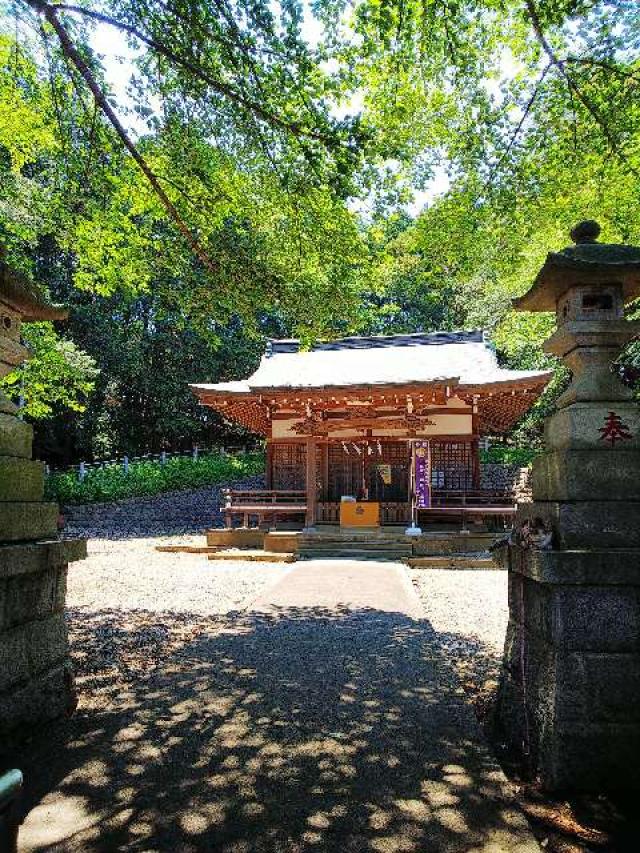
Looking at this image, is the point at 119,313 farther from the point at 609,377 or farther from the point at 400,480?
the point at 609,377

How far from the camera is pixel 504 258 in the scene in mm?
9273

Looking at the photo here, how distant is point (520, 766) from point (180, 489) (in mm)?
20449

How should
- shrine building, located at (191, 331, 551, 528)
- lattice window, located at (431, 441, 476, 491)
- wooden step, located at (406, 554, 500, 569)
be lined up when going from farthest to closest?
lattice window, located at (431, 441, 476, 491), shrine building, located at (191, 331, 551, 528), wooden step, located at (406, 554, 500, 569)

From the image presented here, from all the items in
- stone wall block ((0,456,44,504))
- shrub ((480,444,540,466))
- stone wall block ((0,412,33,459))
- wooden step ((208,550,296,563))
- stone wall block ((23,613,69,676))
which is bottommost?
wooden step ((208,550,296,563))

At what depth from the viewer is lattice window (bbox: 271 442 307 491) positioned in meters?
15.9

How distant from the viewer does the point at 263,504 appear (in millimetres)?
14531

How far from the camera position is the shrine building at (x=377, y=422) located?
12773 millimetres

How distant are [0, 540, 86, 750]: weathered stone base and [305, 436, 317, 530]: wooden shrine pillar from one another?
9.96 meters

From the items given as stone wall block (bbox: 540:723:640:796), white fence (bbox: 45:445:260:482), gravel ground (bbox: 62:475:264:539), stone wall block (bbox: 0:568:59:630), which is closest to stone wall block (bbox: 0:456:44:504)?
stone wall block (bbox: 0:568:59:630)

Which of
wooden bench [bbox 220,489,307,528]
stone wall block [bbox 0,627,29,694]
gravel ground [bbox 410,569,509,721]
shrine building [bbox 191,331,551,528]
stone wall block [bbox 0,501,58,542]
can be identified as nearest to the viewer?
stone wall block [bbox 0,627,29,694]

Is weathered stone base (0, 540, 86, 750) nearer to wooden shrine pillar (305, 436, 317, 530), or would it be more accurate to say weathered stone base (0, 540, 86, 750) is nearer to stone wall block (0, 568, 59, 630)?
stone wall block (0, 568, 59, 630)

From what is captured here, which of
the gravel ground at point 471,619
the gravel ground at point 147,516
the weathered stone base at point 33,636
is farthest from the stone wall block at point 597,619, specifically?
the gravel ground at point 147,516

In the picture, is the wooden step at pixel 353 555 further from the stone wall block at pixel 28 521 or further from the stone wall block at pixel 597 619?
the stone wall block at pixel 597 619

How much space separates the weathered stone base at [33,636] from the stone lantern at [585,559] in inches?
117
